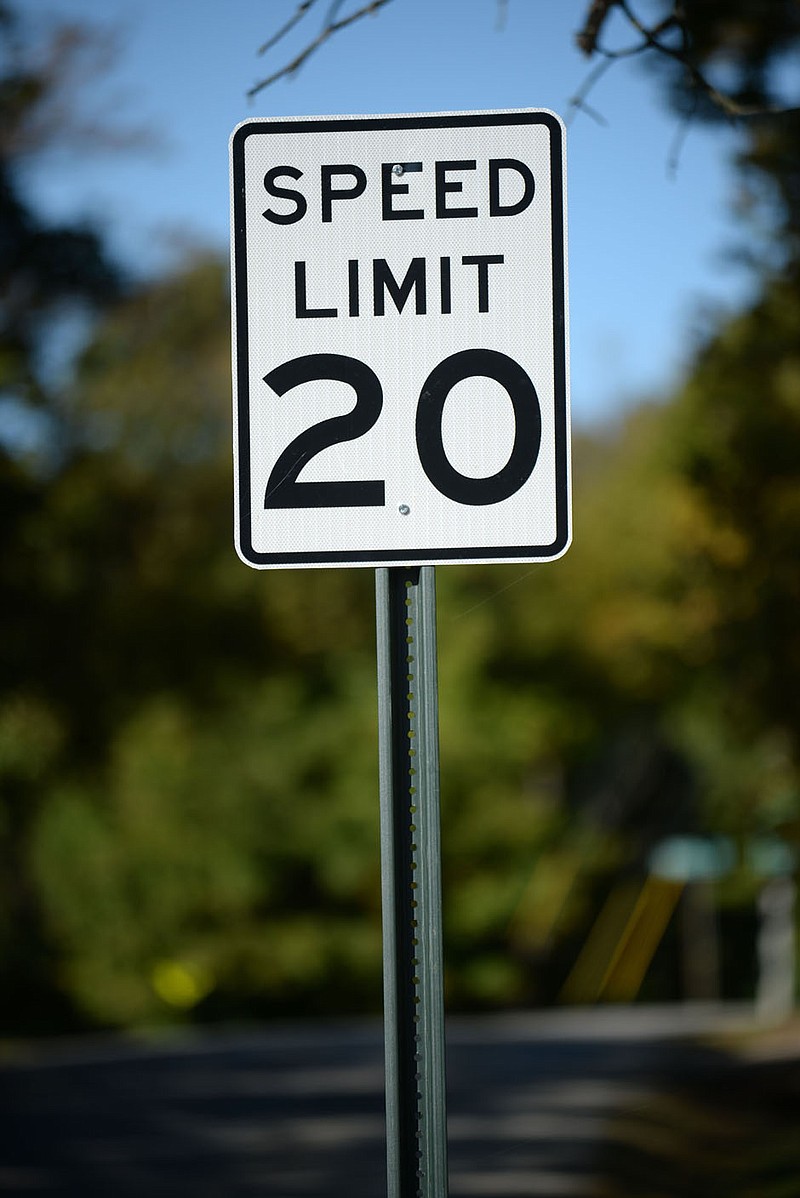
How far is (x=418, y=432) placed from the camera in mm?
1866

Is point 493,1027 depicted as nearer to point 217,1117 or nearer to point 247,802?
point 247,802

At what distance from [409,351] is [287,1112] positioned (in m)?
10.3

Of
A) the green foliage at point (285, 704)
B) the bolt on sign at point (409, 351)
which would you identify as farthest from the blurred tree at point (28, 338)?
the bolt on sign at point (409, 351)

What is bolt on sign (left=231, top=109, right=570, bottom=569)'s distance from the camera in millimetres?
1856

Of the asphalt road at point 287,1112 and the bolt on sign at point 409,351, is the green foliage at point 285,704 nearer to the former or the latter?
the asphalt road at point 287,1112

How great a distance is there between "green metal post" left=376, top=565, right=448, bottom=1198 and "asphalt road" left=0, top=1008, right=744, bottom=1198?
3.60m

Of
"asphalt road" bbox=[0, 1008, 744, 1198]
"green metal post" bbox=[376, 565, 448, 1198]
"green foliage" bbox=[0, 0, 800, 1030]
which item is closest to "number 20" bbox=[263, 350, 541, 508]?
"green metal post" bbox=[376, 565, 448, 1198]

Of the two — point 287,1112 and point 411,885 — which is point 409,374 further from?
point 287,1112

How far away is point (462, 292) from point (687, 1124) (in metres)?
9.30

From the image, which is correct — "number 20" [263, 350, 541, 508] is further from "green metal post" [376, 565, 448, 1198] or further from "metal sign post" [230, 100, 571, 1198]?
"green metal post" [376, 565, 448, 1198]

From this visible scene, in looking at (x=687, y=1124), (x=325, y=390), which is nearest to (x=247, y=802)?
(x=687, y=1124)

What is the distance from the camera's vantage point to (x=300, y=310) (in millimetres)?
1887

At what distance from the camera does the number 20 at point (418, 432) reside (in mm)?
1854

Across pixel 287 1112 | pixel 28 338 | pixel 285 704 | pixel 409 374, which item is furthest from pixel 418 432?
pixel 285 704
